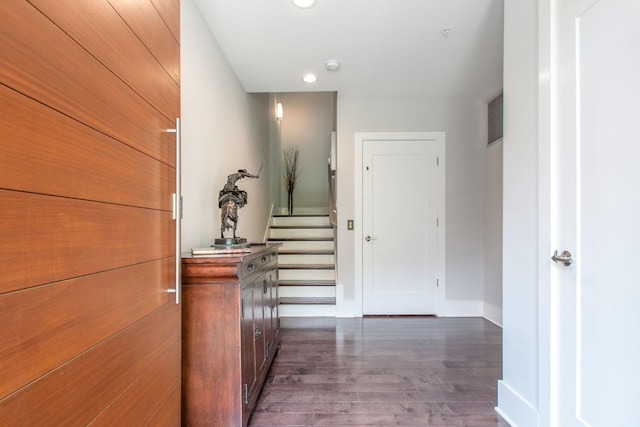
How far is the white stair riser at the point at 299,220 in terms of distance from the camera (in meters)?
5.40

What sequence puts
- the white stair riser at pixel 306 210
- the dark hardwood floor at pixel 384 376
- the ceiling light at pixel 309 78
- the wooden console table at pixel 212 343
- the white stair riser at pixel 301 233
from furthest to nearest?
the white stair riser at pixel 306 210
the white stair riser at pixel 301 233
the ceiling light at pixel 309 78
the dark hardwood floor at pixel 384 376
the wooden console table at pixel 212 343

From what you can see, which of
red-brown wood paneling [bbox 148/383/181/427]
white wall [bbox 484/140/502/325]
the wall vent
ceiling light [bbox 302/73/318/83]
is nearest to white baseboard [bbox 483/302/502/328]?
white wall [bbox 484/140/502/325]

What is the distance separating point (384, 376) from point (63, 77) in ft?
8.08

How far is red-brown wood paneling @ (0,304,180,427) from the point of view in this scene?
0.65 m

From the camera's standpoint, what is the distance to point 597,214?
51.4 inches

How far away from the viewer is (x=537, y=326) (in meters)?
1.64

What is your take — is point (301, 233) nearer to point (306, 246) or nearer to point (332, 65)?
point (306, 246)

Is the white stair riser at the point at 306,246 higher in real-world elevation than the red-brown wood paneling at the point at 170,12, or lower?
lower

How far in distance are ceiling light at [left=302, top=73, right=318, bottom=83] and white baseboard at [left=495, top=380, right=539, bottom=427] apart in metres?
2.91

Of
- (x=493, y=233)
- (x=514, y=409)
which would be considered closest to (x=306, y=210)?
(x=493, y=233)

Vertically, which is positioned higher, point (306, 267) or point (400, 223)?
point (400, 223)

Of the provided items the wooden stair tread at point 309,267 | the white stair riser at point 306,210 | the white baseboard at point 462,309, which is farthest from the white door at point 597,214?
the white stair riser at point 306,210

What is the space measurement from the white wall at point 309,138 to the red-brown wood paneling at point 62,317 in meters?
5.41

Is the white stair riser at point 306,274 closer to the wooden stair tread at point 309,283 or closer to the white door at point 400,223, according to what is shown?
the wooden stair tread at point 309,283
